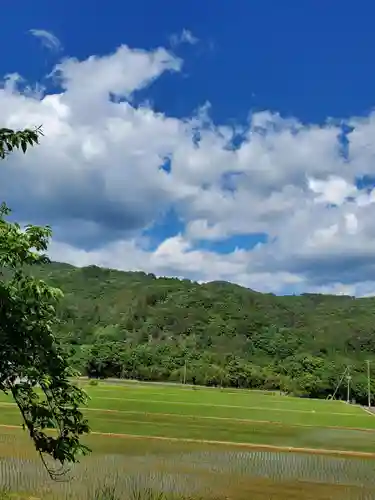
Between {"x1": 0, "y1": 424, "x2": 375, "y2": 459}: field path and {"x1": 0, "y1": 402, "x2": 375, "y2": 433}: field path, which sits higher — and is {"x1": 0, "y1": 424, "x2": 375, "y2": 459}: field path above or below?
above

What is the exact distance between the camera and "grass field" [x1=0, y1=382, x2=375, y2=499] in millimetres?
18641

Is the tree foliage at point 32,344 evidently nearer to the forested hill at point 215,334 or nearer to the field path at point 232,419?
the field path at point 232,419

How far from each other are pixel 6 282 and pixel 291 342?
12189 cm

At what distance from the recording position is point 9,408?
44812 millimetres

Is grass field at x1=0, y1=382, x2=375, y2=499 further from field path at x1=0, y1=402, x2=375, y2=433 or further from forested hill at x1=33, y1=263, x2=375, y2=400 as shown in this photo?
forested hill at x1=33, y1=263, x2=375, y2=400

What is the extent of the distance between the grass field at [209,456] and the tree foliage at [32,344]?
627 centimetres

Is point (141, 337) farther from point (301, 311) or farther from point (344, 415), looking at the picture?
point (344, 415)

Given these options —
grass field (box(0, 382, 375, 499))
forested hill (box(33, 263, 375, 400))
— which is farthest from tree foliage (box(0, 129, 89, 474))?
forested hill (box(33, 263, 375, 400))

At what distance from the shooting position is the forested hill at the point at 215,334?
341ft

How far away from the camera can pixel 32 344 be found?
8.38 metres

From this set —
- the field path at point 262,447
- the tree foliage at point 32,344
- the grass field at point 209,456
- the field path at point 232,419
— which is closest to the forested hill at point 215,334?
the field path at point 232,419

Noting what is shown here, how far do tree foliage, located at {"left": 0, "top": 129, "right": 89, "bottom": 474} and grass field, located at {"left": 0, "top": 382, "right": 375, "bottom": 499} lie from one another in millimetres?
6266

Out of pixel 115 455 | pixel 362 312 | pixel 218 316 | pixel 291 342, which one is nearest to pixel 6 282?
pixel 115 455

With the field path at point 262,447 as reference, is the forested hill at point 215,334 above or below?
above
